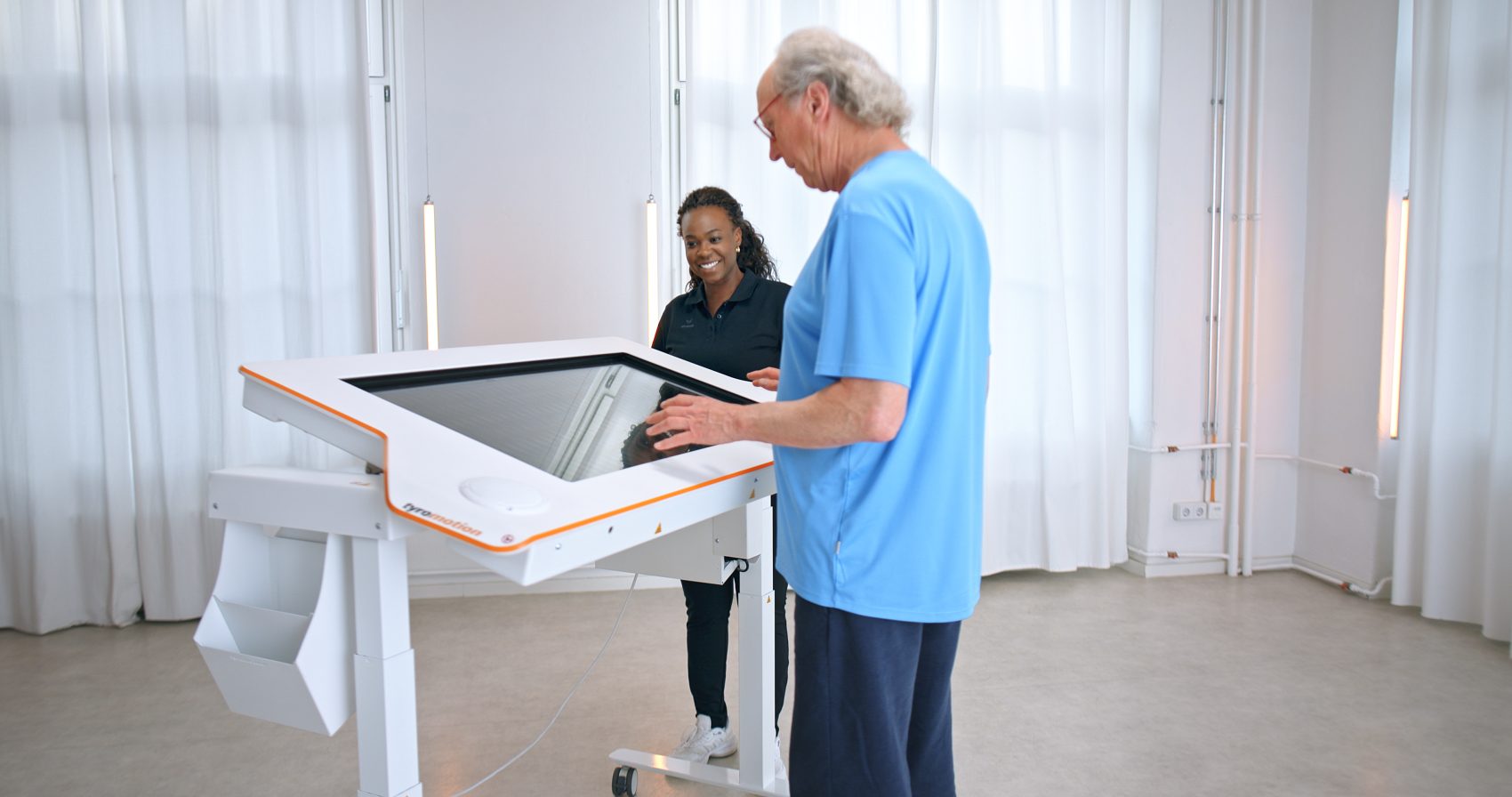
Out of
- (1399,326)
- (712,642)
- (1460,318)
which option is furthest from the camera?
(1399,326)

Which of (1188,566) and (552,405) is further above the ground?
(552,405)

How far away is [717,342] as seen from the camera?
8.45 feet

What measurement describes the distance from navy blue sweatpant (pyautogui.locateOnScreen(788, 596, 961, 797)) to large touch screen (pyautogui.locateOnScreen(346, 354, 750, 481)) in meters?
0.43

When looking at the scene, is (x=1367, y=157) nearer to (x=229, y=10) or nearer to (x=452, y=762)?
(x=452, y=762)

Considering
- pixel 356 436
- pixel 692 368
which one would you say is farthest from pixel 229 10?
pixel 356 436

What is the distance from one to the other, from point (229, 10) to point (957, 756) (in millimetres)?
3485

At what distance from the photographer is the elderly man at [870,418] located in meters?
1.27

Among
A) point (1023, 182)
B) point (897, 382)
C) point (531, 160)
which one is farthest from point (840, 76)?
point (1023, 182)

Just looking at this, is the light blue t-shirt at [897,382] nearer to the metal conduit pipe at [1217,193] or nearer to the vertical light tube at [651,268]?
the vertical light tube at [651,268]

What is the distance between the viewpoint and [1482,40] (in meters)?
3.47

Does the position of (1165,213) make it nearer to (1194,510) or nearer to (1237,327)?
(1237,327)

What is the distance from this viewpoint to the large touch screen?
1578 millimetres

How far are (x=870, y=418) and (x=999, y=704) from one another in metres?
1.97

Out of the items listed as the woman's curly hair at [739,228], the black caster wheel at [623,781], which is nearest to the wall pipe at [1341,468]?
the woman's curly hair at [739,228]
